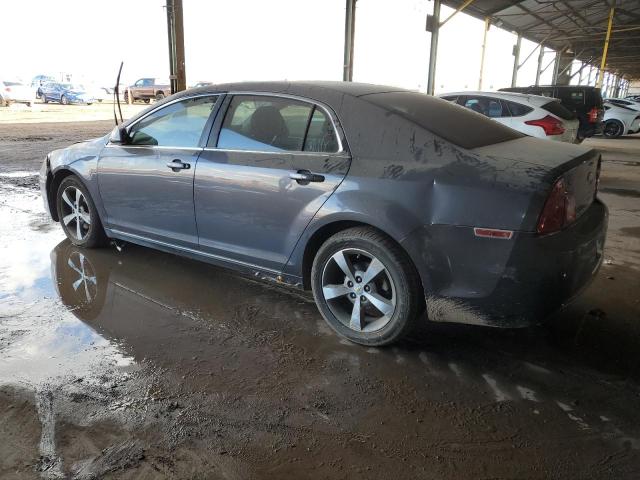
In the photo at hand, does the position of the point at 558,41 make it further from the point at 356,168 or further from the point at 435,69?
the point at 356,168

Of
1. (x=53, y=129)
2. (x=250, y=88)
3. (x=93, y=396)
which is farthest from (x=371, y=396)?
(x=53, y=129)

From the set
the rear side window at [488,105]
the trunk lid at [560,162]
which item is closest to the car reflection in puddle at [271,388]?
the trunk lid at [560,162]

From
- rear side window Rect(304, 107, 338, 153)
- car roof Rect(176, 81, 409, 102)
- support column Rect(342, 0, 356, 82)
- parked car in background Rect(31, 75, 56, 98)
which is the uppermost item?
support column Rect(342, 0, 356, 82)

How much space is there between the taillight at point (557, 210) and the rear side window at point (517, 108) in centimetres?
747

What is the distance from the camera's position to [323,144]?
10.2 feet

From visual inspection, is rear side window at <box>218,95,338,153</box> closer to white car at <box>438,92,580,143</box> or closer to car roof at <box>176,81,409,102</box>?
car roof at <box>176,81,409,102</box>

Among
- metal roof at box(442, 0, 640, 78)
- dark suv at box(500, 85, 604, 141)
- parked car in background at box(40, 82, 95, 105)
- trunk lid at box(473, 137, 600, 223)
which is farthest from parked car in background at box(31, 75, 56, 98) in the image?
trunk lid at box(473, 137, 600, 223)

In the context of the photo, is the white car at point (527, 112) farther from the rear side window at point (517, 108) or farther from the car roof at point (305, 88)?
the car roof at point (305, 88)

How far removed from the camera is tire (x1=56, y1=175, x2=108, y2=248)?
457 centimetres

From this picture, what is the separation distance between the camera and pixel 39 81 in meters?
31.4

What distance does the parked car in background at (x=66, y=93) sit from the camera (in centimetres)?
2884

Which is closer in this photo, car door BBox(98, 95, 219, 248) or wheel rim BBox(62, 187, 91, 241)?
car door BBox(98, 95, 219, 248)

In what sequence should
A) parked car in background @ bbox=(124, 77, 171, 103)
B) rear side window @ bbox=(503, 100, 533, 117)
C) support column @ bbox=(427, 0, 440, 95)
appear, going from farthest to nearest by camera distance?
1. parked car in background @ bbox=(124, 77, 171, 103)
2. support column @ bbox=(427, 0, 440, 95)
3. rear side window @ bbox=(503, 100, 533, 117)

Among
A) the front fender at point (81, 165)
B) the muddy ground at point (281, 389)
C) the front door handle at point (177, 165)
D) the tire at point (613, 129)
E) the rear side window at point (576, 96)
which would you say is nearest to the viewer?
the muddy ground at point (281, 389)
